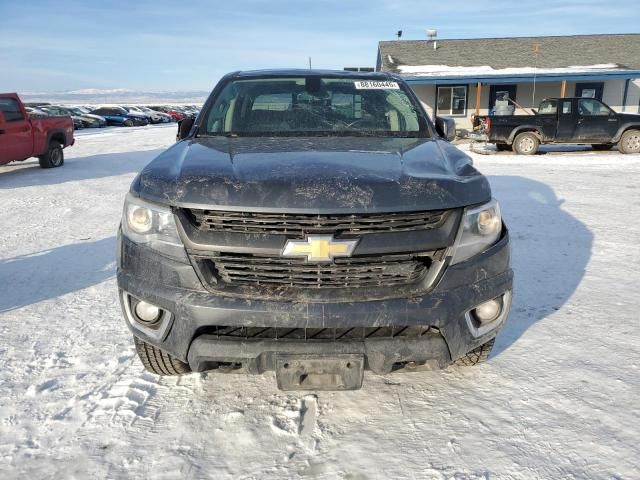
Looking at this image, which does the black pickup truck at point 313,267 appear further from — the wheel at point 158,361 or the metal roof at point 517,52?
the metal roof at point 517,52

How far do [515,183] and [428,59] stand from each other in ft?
59.3

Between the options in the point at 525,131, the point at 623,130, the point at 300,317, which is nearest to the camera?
the point at 300,317

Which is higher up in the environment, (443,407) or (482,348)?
(482,348)

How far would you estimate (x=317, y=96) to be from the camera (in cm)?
376

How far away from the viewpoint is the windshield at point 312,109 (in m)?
3.44

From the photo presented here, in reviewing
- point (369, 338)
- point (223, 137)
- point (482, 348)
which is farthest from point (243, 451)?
point (223, 137)

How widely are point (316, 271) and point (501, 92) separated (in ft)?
80.0

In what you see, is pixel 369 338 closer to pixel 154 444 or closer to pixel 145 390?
pixel 154 444

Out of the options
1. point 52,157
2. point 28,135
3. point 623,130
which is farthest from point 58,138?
point 623,130

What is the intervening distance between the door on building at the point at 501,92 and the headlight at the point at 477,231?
77.1 ft

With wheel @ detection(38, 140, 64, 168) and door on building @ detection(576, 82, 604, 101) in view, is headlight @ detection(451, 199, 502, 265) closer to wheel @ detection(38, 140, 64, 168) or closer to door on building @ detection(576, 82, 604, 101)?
wheel @ detection(38, 140, 64, 168)

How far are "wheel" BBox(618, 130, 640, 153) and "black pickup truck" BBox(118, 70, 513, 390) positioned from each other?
1527cm

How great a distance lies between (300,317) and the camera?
7.04 feet

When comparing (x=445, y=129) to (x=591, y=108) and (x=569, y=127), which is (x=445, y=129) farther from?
(x=591, y=108)
